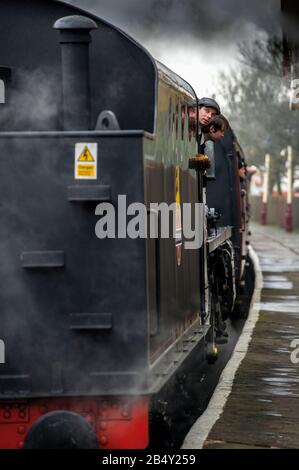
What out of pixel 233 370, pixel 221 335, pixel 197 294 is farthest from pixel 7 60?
pixel 221 335

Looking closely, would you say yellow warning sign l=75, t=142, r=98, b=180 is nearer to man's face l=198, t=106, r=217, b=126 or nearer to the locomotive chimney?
the locomotive chimney

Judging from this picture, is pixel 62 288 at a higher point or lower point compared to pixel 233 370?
higher

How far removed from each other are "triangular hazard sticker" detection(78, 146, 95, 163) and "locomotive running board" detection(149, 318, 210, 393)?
47.5 inches

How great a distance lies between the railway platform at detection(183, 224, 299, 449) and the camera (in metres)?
8.25

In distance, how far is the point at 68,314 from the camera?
6422mm

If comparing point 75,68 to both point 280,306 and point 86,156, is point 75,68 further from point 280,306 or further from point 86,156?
point 280,306

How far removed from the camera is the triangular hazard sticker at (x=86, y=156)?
6.30 meters

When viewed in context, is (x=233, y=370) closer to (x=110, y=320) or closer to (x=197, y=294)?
(x=197, y=294)

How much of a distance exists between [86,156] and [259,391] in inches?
182

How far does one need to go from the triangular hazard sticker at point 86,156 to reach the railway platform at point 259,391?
244 cm

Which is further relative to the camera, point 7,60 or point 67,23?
point 7,60

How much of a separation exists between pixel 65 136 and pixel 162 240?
105cm

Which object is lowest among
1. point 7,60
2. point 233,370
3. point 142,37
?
point 233,370

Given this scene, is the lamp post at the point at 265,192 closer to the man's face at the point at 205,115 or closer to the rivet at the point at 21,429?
the man's face at the point at 205,115
